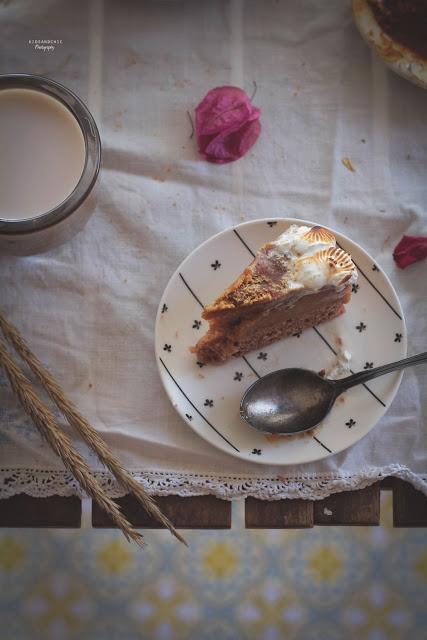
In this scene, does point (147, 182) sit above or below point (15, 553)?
above

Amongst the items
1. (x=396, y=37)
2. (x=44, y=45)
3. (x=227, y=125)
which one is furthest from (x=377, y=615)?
(x=44, y=45)

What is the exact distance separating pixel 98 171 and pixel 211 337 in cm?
41

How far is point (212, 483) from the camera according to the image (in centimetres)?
126

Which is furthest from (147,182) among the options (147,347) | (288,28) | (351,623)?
(351,623)

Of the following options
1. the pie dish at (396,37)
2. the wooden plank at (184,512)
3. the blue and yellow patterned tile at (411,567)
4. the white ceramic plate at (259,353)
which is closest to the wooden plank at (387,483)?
the white ceramic plate at (259,353)

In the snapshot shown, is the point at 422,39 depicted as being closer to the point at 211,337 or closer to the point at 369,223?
the point at 369,223

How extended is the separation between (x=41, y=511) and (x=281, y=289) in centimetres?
68

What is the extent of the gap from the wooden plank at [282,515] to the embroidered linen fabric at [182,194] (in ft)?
0.11

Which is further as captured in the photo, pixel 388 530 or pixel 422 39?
pixel 388 530

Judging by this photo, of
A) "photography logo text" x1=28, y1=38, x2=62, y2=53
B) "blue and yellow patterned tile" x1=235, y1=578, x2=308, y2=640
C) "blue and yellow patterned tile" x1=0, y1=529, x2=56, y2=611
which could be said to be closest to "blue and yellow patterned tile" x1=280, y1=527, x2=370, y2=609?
"blue and yellow patterned tile" x1=235, y1=578, x2=308, y2=640

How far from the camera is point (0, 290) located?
1320mm

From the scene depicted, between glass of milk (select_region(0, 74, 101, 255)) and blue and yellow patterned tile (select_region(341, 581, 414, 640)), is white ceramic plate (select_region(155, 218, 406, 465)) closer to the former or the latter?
glass of milk (select_region(0, 74, 101, 255))

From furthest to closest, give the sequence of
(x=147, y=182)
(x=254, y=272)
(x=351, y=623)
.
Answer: (x=351, y=623) → (x=147, y=182) → (x=254, y=272)

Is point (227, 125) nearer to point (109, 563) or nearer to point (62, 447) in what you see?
point (62, 447)
